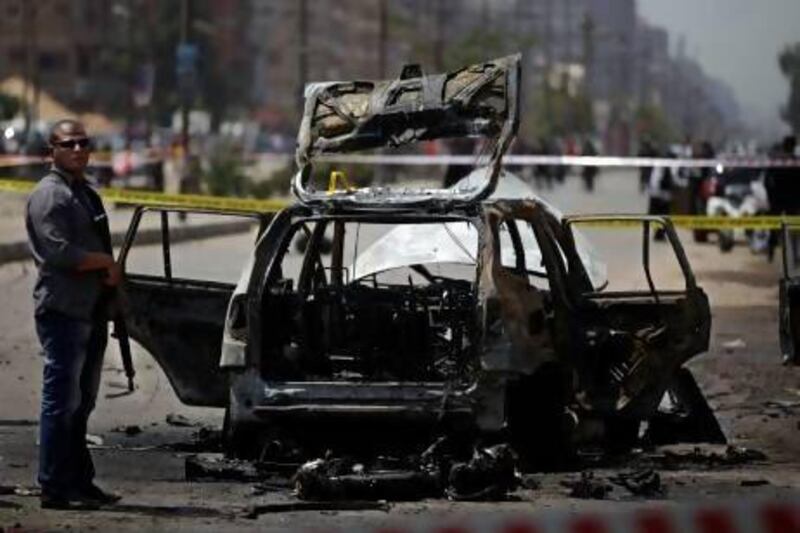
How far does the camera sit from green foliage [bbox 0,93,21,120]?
7050cm

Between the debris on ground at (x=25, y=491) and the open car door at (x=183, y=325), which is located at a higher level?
the open car door at (x=183, y=325)

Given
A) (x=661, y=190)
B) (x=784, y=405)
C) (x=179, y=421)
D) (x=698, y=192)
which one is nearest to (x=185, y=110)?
(x=661, y=190)

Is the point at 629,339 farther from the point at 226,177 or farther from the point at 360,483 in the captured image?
the point at 226,177

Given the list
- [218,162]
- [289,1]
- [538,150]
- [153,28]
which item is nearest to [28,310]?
[218,162]

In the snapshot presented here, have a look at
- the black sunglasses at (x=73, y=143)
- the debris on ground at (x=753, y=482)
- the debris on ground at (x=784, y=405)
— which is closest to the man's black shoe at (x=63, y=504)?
the black sunglasses at (x=73, y=143)

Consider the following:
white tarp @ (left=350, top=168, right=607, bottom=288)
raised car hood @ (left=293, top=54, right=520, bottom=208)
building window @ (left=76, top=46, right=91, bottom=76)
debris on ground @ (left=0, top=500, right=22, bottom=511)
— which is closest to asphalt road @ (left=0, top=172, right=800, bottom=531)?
debris on ground @ (left=0, top=500, right=22, bottom=511)

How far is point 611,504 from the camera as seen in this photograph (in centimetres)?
905

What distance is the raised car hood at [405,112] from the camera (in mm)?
10641

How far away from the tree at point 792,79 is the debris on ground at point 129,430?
35720mm

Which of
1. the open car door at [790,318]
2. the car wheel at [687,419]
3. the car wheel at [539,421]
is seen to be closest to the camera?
the car wheel at [539,421]

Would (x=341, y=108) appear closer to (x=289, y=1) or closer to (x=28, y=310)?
(x=28, y=310)

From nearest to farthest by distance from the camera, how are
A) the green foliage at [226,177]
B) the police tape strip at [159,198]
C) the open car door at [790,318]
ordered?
the open car door at [790,318] → the police tape strip at [159,198] → the green foliage at [226,177]

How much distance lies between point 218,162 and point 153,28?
5838 cm

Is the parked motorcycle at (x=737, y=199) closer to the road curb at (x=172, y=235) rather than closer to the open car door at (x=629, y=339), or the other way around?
the road curb at (x=172, y=235)
